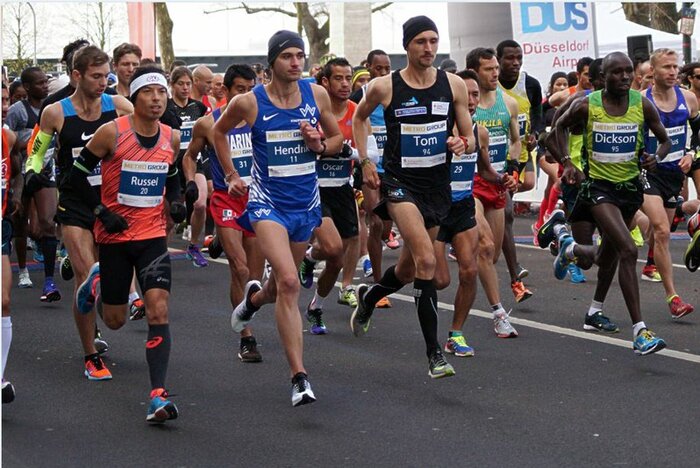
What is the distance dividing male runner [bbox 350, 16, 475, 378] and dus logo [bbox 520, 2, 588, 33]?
50.2 feet

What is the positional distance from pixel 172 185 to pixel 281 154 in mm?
844

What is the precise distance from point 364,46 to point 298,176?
3470cm

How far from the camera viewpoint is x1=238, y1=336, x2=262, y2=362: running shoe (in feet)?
30.2

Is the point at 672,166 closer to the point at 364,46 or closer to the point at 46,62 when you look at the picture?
the point at 364,46

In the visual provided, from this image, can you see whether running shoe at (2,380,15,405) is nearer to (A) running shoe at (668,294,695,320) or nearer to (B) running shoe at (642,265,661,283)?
(A) running shoe at (668,294,695,320)

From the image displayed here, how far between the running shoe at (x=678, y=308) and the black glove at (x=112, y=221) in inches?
186

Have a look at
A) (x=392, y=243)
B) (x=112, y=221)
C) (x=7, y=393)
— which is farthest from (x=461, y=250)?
(x=392, y=243)

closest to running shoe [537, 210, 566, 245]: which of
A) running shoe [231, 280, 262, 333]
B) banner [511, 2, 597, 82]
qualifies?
running shoe [231, 280, 262, 333]

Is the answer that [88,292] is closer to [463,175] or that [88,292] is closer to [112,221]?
[112,221]

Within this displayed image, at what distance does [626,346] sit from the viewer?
31.7 ft

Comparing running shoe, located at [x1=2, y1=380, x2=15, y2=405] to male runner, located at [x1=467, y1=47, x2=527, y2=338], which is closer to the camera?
running shoe, located at [x1=2, y1=380, x2=15, y2=405]

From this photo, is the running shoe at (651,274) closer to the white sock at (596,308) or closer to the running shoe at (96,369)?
the white sock at (596,308)

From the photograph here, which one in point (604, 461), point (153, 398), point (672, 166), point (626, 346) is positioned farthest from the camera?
point (672, 166)

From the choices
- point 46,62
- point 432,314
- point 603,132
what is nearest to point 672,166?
point 603,132
